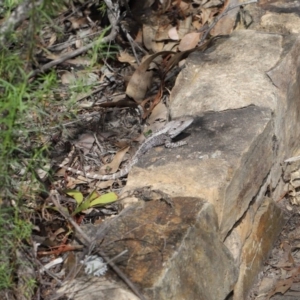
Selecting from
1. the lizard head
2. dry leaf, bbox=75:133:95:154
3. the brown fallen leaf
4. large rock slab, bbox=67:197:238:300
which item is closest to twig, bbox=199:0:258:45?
dry leaf, bbox=75:133:95:154

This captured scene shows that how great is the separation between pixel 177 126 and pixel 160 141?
7.1 inches

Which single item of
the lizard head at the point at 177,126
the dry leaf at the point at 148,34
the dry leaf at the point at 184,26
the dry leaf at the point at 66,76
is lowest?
the dry leaf at the point at 184,26

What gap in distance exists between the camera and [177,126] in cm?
444

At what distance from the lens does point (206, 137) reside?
428 centimetres

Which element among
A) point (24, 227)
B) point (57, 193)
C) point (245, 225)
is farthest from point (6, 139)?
point (245, 225)

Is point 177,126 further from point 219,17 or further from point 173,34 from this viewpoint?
point 173,34

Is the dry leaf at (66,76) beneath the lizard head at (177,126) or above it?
beneath

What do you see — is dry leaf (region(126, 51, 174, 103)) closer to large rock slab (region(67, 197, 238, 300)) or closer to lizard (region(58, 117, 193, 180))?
lizard (region(58, 117, 193, 180))

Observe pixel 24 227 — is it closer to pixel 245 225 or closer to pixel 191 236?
pixel 191 236

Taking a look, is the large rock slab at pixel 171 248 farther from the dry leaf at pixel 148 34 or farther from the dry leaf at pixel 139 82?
the dry leaf at pixel 148 34

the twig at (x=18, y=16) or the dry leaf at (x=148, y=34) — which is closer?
the twig at (x=18, y=16)

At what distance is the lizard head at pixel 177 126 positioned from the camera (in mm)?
4316

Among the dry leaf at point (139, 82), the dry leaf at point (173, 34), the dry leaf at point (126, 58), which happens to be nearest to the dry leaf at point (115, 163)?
the dry leaf at point (139, 82)

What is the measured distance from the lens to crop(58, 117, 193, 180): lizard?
4.33 meters
